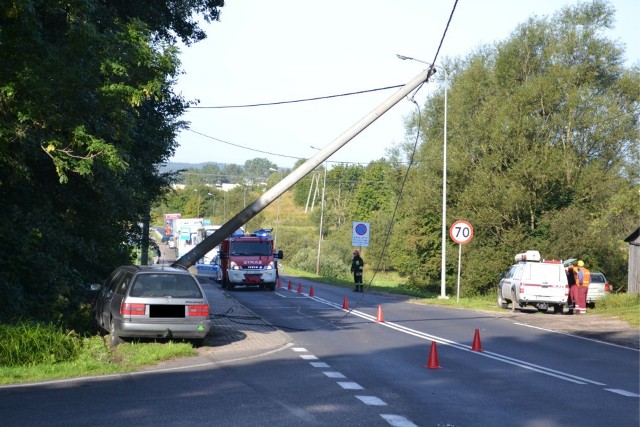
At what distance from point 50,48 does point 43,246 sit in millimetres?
5459

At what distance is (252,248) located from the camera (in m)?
43.4

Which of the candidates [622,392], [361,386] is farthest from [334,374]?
[622,392]

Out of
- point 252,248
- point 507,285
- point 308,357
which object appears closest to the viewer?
point 308,357

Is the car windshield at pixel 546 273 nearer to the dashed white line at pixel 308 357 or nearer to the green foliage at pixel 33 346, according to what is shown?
the dashed white line at pixel 308 357

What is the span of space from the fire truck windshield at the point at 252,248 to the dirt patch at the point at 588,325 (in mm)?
15115

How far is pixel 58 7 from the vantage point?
15133mm

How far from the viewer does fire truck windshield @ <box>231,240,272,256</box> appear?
43.2 m

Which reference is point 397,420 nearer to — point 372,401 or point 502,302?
point 372,401

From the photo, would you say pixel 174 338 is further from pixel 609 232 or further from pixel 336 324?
pixel 609 232

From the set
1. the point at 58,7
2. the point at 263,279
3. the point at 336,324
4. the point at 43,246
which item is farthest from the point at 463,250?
the point at 58,7

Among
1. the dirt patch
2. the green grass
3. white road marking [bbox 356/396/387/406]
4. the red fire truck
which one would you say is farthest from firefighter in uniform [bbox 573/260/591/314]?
white road marking [bbox 356/396/387/406]

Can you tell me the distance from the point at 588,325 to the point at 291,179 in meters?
8.93

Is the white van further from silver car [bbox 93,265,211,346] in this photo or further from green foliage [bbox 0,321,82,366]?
green foliage [bbox 0,321,82,366]

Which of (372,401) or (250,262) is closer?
(372,401)
